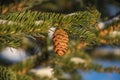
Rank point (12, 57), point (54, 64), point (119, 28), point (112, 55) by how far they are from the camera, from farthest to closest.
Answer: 1. point (112, 55)
2. point (12, 57)
3. point (54, 64)
4. point (119, 28)

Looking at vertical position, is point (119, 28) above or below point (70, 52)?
below

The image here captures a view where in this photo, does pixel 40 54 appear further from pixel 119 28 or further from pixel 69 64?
pixel 119 28

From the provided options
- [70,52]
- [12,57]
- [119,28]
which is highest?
[12,57]

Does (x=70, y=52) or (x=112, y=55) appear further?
(x=112, y=55)

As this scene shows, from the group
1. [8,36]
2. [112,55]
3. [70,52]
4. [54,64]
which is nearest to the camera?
[8,36]

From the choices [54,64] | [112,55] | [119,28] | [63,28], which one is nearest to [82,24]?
[63,28]
